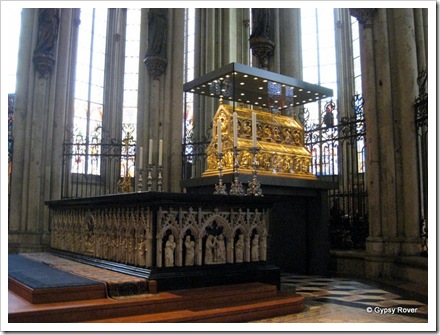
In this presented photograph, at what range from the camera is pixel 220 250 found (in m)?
4.75

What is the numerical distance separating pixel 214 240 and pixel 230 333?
131 cm

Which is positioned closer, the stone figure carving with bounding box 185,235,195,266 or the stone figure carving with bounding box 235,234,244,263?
the stone figure carving with bounding box 185,235,195,266

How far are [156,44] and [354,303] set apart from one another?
8778mm

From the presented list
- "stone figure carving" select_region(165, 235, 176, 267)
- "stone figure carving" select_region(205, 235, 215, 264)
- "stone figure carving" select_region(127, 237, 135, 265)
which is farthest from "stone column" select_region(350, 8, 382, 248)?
"stone figure carving" select_region(127, 237, 135, 265)

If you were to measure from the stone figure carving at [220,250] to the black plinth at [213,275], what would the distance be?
0.06 metres

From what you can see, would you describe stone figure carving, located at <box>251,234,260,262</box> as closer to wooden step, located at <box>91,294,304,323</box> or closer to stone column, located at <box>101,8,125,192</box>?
wooden step, located at <box>91,294,304,323</box>

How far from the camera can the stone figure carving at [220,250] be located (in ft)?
15.5

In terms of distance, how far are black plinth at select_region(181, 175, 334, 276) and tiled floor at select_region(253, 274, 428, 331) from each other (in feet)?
2.22

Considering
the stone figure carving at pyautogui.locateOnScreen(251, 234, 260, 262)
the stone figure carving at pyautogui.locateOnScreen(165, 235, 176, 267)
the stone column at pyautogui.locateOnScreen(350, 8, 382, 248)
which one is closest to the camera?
the stone figure carving at pyautogui.locateOnScreen(165, 235, 176, 267)

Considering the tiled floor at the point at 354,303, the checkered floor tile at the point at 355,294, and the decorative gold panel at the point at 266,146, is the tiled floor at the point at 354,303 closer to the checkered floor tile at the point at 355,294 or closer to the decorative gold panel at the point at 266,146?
the checkered floor tile at the point at 355,294

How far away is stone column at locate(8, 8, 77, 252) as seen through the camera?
35.2 feet

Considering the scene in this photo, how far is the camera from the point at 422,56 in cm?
816

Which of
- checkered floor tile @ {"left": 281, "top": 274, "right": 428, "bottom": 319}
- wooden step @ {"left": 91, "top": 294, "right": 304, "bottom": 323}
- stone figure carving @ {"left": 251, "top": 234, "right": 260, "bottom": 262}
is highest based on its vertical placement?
stone figure carving @ {"left": 251, "top": 234, "right": 260, "bottom": 262}

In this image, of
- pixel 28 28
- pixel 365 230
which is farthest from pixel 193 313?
pixel 28 28
